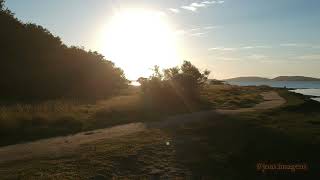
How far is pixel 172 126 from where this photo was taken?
104ft

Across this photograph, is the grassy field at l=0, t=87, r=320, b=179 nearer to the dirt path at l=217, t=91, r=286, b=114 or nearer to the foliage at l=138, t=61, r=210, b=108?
the dirt path at l=217, t=91, r=286, b=114

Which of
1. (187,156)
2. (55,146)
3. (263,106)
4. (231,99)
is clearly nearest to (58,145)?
(55,146)

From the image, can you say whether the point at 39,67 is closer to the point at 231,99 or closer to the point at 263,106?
the point at 231,99

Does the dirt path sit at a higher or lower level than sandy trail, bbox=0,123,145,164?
higher

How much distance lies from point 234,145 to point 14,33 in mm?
46689

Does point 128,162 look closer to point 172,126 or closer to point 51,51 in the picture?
point 172,126


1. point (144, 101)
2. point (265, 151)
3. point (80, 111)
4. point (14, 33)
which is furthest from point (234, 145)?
point (14, 33)

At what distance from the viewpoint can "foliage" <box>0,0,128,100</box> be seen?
55844 mm

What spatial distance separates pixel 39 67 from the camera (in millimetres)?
62094

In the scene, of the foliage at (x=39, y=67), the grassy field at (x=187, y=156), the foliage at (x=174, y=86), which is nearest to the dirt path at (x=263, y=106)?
the foliage at (x=174, y=86)

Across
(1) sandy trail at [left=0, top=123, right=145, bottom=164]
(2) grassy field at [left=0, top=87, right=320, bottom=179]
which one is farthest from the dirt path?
(1) sandy trail at [left=0, top=123, right=145, bottom=164]

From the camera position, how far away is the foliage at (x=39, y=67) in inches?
2199


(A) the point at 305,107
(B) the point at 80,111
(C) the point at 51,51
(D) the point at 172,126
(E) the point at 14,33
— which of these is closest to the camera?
(D) the point at 172,126

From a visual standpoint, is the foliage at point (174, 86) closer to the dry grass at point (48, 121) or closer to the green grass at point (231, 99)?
the green grass at point (231, 99)
